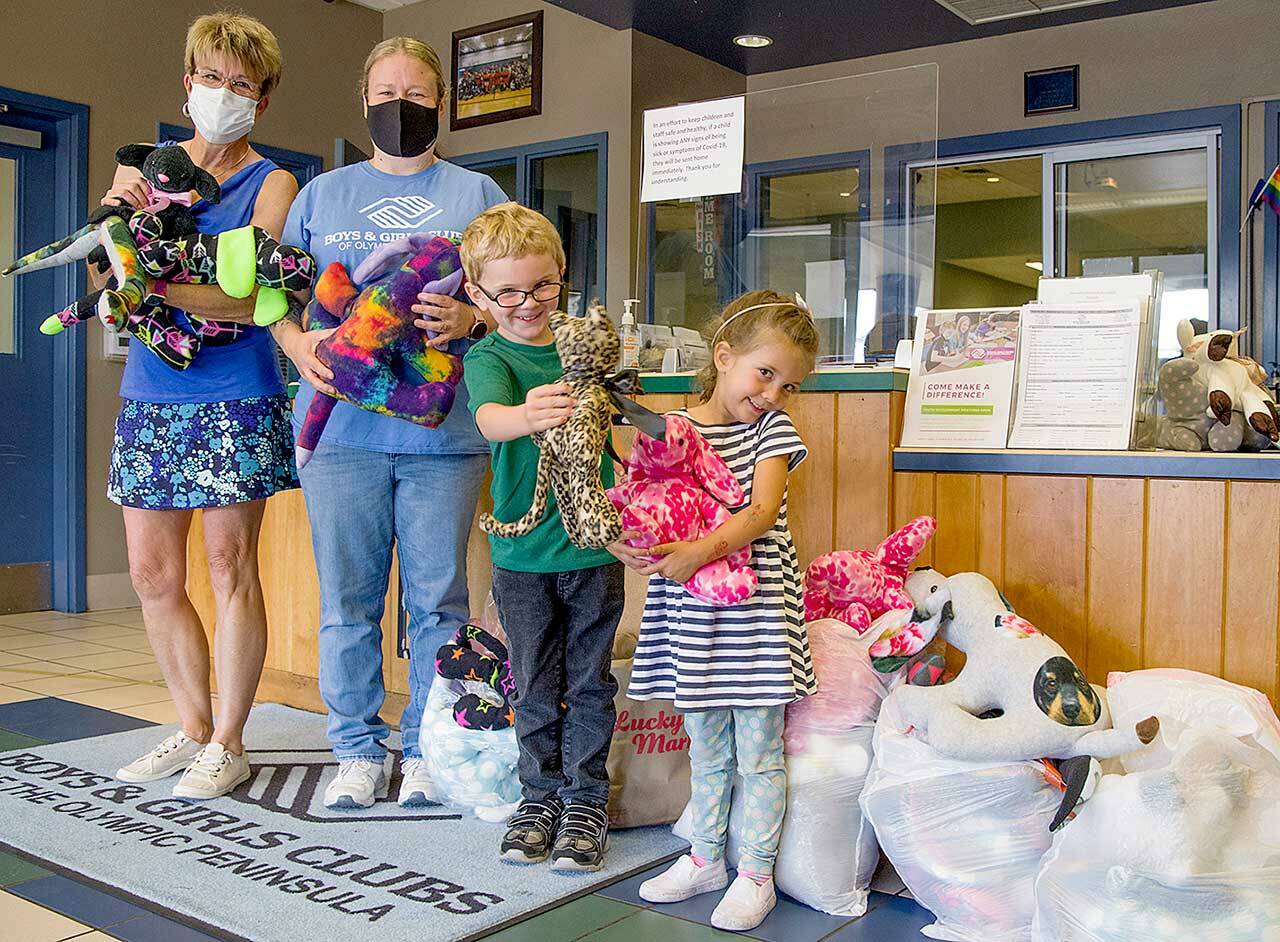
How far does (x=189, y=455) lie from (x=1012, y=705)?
5.00ft

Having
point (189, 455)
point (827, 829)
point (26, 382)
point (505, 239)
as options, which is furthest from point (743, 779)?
point (26, 382)

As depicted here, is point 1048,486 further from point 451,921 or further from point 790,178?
point 790,178

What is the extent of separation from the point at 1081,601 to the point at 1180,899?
0.71 m

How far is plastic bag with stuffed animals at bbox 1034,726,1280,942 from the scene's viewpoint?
1.47m

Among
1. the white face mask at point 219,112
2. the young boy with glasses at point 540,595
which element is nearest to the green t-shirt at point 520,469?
the young boy with glasses at point 540,595

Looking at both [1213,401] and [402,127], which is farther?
[402,127]

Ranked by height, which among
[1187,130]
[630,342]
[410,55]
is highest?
[1187,130]

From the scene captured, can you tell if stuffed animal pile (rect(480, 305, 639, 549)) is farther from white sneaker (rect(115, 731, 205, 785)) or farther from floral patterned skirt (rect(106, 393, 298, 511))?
white sneaker (rect(115, 731, 205, 785))

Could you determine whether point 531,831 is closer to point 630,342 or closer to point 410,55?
point 410,55

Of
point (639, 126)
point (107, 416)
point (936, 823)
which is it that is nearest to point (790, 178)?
point (639, 126)

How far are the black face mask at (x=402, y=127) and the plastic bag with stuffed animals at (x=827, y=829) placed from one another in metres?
1.26

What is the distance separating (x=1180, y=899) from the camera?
148 cm

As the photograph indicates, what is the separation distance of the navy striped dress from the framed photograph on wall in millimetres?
4418

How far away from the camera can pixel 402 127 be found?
217cm
